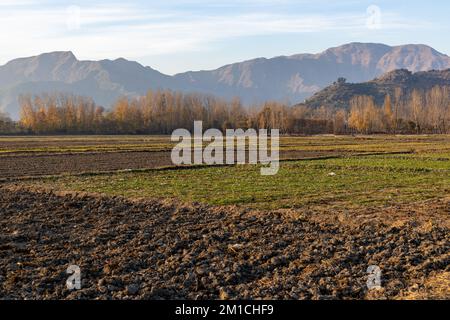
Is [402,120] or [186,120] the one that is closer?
[402,120]

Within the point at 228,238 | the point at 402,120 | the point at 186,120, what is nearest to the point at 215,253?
the point at 228,238

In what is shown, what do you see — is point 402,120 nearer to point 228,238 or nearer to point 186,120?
point 186,120

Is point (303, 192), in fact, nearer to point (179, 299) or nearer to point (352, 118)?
point (179, 299)

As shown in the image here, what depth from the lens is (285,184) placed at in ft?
78.8

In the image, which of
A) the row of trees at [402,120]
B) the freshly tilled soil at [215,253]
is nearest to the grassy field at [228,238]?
the freshly tilled soil at [215,253]

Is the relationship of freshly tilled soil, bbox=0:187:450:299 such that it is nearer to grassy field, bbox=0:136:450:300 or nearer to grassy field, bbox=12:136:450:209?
grassy field, bbox=0:136:450:300

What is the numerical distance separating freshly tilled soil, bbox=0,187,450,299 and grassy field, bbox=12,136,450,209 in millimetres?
2336

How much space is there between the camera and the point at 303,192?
21031 millimetres

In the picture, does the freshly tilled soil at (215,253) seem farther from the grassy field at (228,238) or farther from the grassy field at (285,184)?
the grassy field at (285,184)

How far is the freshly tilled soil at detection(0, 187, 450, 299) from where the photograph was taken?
9.18 metres

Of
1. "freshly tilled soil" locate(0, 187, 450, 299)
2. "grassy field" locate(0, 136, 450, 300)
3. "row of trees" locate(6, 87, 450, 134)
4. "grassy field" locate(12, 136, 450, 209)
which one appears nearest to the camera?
"freshly tilled soil" locate(0, 187, 450, 299)

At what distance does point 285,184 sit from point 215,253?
12.8 metres

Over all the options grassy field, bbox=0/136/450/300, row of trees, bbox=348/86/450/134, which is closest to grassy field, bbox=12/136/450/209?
grassy field, bbox=0/136/450/300

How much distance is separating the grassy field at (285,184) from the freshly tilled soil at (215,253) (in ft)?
7.67
